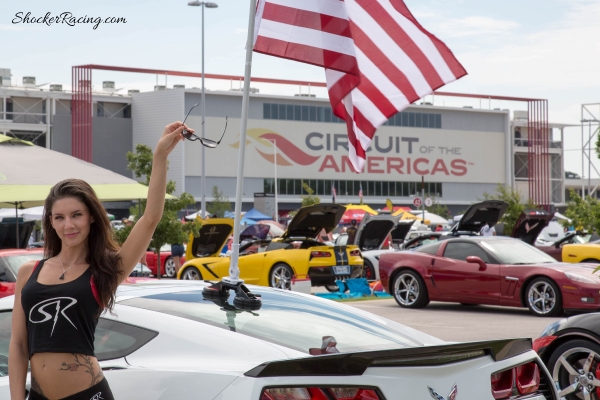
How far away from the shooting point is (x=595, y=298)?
13211 millimetres

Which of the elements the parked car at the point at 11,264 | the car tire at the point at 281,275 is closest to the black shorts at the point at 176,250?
the car tire at the point at 281,275

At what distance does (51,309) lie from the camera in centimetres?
310

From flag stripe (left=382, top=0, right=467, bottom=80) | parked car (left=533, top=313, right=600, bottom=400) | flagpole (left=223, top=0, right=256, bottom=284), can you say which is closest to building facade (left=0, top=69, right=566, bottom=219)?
flag stripe (left=382, top=0, right=467, bottom=80)

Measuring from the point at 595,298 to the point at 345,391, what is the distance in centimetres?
1101

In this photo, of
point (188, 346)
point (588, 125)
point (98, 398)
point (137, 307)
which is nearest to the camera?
point (98, 398)

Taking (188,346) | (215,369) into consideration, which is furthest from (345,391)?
(188,346)

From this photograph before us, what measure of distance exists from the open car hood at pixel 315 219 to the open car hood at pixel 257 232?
22.6 metres

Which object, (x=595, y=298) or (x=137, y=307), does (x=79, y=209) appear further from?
(x=595, y=298)

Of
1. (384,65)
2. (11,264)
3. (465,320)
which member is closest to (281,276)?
(465,320)

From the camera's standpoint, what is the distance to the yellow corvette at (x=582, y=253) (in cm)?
1912

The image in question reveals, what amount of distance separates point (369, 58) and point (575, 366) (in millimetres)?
2970

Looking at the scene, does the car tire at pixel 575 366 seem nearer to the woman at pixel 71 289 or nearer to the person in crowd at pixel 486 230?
the woman at pixel 71 289

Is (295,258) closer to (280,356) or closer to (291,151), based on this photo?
(280,356)

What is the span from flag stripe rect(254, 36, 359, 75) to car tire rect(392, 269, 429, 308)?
31.0 feet
